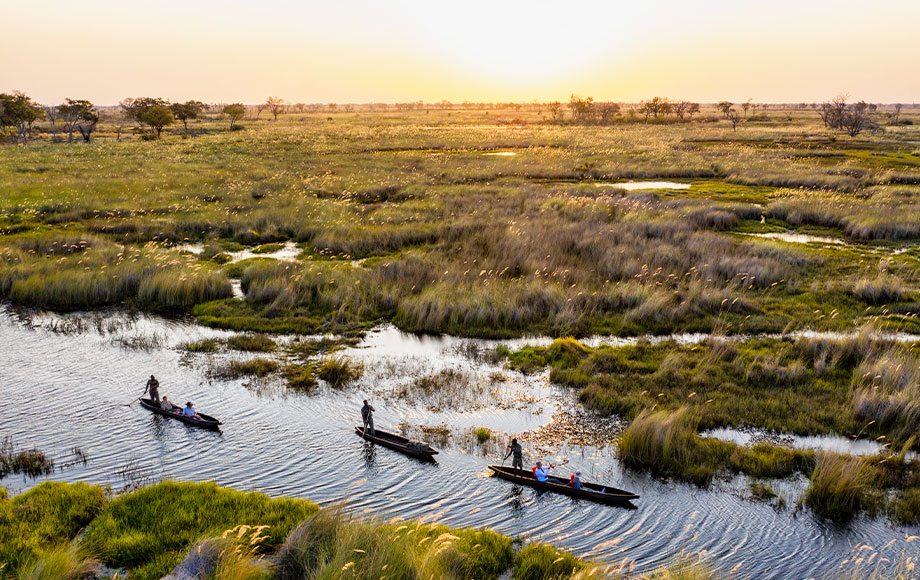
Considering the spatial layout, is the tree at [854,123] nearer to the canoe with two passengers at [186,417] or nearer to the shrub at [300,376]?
the shrub at [300,376]

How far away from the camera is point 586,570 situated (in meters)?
10.4

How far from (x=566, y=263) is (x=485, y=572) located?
884 inches

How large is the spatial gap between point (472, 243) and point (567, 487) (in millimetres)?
23012

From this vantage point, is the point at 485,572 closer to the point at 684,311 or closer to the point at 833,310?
the point at 684,311

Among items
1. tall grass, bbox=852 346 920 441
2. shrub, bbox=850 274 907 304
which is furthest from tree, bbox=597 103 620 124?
tall grass, bbox=852 346 920 441

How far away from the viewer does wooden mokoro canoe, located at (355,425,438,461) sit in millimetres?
15680

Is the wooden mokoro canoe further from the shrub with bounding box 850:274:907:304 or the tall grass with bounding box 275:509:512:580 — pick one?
the shrub with bounding box 850:274:907:304

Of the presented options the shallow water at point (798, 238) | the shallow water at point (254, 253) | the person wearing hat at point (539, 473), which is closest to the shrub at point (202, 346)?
the shallow water at point (254, 253)

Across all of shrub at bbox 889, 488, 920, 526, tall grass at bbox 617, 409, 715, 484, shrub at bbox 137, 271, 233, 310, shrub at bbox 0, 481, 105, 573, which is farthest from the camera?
shrub at bbox 137, 271, 233, 310

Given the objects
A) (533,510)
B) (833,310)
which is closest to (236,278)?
(533,510)

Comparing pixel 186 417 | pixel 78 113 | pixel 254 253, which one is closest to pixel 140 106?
pixel 78 113

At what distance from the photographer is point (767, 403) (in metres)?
18.1

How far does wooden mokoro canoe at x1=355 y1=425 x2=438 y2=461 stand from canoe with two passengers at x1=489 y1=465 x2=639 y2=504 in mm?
1866

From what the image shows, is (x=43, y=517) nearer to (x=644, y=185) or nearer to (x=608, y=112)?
(x=644, y=185)
